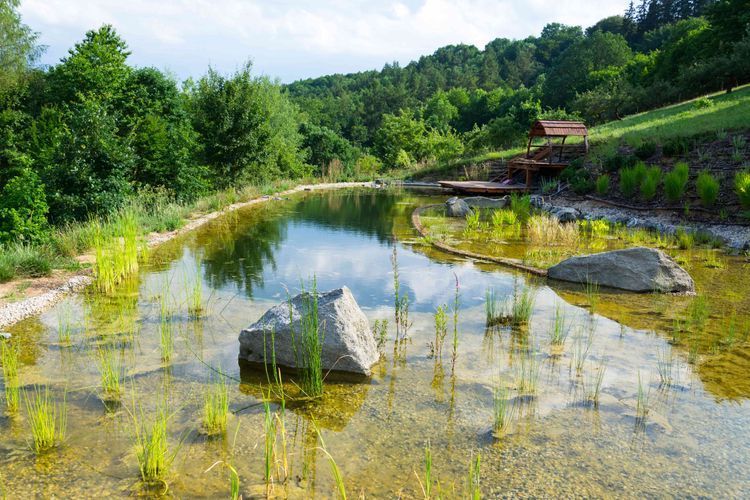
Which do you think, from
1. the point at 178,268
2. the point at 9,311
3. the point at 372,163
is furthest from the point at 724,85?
the point at 9,311

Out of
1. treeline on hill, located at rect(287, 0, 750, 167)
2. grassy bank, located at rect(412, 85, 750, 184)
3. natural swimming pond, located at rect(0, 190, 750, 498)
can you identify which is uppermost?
treeline on hill, located at rect(287, 0, 750, 167)

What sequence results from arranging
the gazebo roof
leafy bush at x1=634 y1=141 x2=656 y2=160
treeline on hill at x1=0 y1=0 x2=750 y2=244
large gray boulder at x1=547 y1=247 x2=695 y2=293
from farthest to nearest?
1. the gazebo roof
2. leafy bush at x1=634 y1=141 x2=656 y2=160
3. treeline on hill at x1=0 y1=0 x2=750 y2=244
4. large gray boulder at x1=547 y1=247 x2=695 y2=293

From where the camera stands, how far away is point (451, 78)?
3484 inches

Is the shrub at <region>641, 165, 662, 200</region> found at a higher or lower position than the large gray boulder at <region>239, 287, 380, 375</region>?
higher

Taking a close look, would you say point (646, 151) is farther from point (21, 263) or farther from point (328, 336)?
point (21, 263)

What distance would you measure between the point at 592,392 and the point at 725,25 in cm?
3580

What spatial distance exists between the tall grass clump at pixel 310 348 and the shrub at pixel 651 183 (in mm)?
13401

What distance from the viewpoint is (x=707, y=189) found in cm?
1377

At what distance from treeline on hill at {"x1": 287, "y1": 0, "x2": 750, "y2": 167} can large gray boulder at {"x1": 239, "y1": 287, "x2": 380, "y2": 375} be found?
31.0 meters

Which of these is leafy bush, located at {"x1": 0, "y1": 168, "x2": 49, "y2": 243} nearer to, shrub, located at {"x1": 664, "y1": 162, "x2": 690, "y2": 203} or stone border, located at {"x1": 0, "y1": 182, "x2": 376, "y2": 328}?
stone border, located at {"x1": 0, "y1": 182, "x2": 376, "y2": 328}

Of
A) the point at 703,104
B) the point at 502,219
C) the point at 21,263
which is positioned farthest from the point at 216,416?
the point at 703,104

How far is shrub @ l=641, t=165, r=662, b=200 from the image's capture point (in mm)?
15672

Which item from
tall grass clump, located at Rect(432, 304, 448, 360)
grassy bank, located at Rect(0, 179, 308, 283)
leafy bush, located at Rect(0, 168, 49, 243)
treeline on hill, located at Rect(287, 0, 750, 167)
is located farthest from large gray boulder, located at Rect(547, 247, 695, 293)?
treeline on hill, located at Rect(287, 0, 750, 167)

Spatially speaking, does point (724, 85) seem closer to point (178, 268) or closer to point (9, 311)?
point (178, 268)
